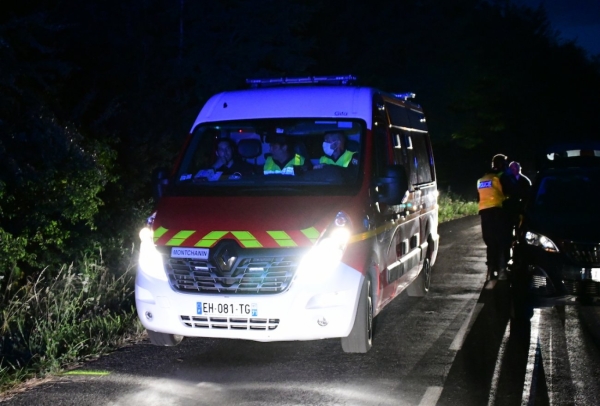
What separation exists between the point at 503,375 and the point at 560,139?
51.0 meters

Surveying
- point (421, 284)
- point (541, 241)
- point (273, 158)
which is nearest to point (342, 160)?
point (273, 158)

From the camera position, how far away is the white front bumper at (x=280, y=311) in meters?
6.70

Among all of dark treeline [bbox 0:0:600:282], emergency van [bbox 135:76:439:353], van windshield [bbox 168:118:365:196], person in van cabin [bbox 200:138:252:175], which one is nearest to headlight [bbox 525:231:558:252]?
emergency van [bbox 135:76:439:353]

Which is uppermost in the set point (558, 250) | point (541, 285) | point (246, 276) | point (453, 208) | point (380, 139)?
point (380, 139)

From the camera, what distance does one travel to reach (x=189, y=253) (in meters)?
6.86

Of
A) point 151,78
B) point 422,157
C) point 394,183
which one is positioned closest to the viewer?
point 394,183

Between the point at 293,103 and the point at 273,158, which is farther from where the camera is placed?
the point at 293,103

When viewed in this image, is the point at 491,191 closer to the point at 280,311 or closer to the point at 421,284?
the point at 421,284

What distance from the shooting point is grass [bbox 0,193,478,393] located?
275 inches

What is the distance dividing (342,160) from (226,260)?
1.68 m

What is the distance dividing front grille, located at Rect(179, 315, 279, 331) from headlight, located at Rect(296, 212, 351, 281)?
1.47 ft

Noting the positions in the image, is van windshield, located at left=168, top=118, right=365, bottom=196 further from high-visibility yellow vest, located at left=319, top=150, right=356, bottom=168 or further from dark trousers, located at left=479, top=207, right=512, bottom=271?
dark trousers, located at left=479, top=207, right=512, bottom=271

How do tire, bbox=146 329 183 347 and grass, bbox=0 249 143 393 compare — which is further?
tire, bbox=146 329 183 347

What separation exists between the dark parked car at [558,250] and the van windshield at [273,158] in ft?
8.45
